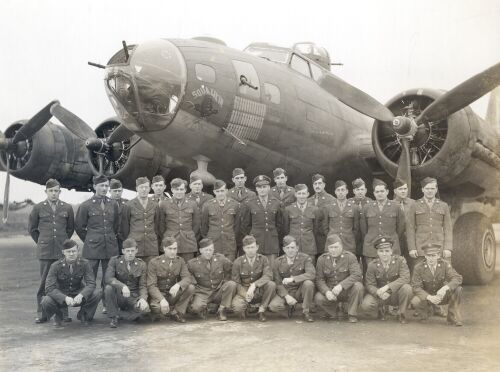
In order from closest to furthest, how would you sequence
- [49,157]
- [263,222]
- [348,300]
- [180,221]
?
[348,300] < [180,221] < [263,222] < [49,157]

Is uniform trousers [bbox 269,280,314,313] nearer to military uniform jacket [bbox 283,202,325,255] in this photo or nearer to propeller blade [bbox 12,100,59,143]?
military uniform jacket [bbox 283,202,325,255]

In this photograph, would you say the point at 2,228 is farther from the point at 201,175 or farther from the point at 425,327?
the point at 425,327

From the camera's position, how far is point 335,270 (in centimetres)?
730

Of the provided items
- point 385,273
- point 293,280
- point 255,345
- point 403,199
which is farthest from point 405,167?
point 255,345

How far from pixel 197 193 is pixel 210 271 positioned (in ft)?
4.83

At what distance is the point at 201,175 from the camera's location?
27.6 feet

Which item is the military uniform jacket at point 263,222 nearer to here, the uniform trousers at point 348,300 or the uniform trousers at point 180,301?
the uniform trousers at point 348,300

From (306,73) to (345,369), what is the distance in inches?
269

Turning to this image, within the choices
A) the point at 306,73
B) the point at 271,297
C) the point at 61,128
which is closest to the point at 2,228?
the point at 61,128

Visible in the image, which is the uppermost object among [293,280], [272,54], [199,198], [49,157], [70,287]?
[272,54]

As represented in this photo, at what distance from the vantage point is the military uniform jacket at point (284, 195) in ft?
28.2

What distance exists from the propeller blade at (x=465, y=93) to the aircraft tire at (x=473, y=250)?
99.7 inches

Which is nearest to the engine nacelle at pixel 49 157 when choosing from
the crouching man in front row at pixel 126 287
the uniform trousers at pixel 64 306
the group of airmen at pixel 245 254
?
the group of airmen at pixel 245 254

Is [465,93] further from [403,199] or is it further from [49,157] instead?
[49,157]
